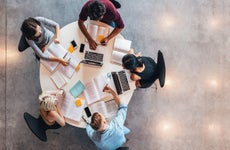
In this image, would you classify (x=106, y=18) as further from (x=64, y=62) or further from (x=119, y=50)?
(x=64, y=62)

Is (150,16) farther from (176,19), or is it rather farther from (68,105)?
(68,105)

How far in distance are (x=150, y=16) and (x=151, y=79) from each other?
131cm

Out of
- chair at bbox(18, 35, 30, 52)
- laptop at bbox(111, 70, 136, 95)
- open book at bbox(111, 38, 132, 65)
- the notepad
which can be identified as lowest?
the notepad

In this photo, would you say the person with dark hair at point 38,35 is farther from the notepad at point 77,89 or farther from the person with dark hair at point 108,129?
the person with dark hair at point 108,129

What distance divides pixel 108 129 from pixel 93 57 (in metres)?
0.85

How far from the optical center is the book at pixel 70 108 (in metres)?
3.46

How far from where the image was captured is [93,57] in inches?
139

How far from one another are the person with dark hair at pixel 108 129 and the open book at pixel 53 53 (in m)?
0.63

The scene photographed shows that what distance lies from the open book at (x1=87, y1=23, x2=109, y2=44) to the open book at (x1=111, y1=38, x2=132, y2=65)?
0.16 meters

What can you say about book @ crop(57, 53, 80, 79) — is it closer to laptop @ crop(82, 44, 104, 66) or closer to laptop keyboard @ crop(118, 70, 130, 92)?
laptop @ crop(82, 44, 104, 66)

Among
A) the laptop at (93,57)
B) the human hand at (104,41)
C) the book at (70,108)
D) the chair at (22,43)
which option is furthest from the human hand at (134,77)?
the chair at (22,43)

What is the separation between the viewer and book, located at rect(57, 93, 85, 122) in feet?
11.4

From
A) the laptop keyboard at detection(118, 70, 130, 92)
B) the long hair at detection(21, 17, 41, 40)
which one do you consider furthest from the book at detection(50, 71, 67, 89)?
the laptop keyboard at detection(118, 70, 130, 92)

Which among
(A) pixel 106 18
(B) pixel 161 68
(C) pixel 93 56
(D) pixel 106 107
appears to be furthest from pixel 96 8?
(D) pixel 106 107
